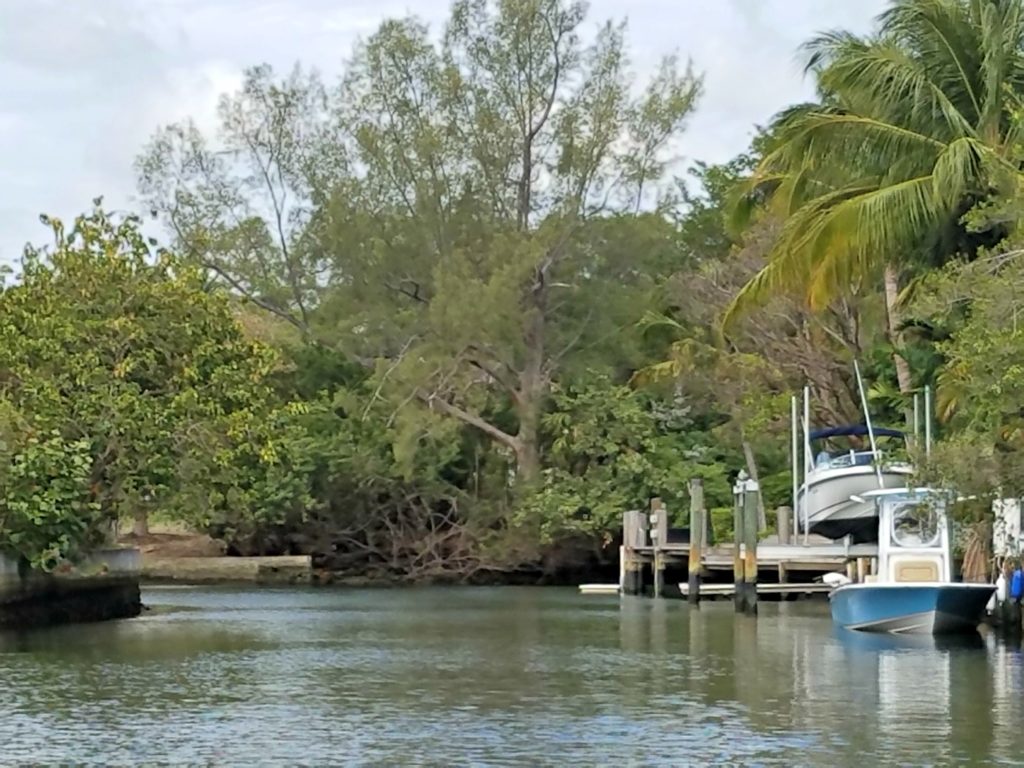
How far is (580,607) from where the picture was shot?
131 feet

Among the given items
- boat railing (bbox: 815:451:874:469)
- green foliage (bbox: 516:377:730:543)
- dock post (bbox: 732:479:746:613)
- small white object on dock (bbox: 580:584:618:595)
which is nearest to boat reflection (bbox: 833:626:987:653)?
dock post (bbox: 732:479:746:613)

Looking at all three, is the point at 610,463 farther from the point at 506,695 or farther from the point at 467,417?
the point at 506,695

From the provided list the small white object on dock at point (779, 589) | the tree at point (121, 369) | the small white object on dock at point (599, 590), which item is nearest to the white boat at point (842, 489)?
the small white object on dock at point (779, 589)

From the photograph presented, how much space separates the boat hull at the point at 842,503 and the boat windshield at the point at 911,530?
536 centimetres

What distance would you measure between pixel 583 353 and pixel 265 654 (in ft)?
85.4

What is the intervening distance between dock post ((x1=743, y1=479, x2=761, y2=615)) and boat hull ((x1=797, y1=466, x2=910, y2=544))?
72.1 inches

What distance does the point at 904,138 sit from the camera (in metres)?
30.2

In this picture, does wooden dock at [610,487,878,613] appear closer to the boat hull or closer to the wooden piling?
the wooden piling

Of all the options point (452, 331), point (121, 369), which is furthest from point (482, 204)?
point (121, 369)

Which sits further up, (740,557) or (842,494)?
(842,494)

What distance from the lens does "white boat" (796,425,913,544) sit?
118 feet

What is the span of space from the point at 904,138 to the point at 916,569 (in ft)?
22.8

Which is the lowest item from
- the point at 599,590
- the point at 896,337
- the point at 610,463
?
the point at 599,590

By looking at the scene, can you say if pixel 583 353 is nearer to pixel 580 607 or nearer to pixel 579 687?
pixel 580 607
